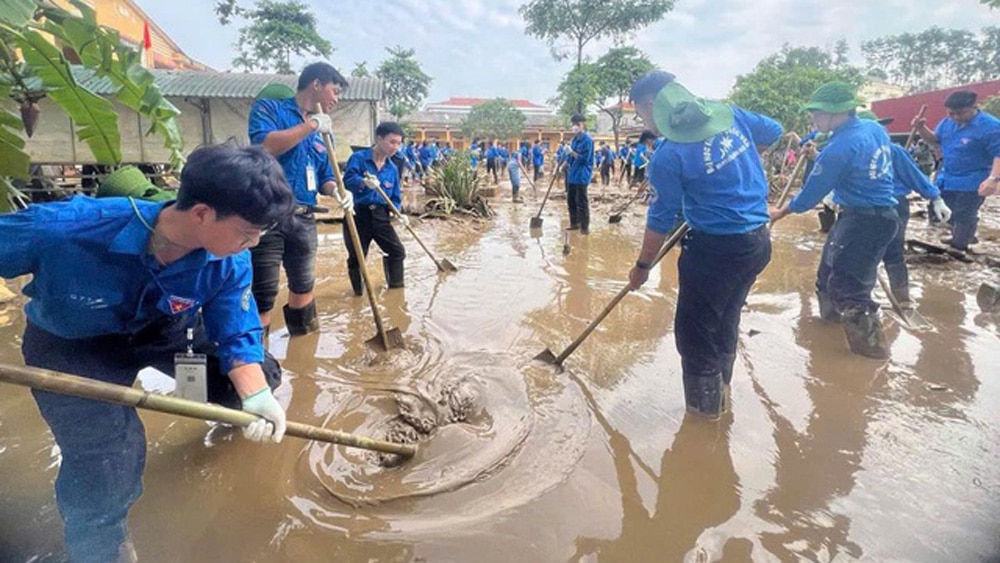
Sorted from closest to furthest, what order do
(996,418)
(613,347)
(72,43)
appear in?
(72,43) < (996,418) < (613,347)

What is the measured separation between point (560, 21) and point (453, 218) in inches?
842

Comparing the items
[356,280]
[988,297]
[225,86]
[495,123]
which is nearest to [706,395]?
[356,280]

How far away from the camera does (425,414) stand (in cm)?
278

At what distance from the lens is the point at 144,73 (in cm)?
199

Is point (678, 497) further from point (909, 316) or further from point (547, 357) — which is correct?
point (909, 316)

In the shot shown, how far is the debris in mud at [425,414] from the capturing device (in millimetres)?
2555

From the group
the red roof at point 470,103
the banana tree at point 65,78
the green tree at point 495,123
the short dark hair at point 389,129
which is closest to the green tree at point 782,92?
the green tree at point 495,123

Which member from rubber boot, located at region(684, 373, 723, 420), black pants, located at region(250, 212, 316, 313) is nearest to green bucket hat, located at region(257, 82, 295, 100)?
black pants, located at region(250, 212, 316, 313)

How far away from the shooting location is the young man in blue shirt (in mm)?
3279

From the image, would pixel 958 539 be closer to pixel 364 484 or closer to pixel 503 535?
pixel 503 535

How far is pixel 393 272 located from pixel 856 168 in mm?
3945

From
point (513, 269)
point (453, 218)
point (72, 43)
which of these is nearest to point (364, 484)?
point (72, 43)

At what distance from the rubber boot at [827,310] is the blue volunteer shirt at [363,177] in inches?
153

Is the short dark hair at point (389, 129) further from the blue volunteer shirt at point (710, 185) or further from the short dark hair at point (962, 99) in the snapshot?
the short dark hair at point (962, 99)
